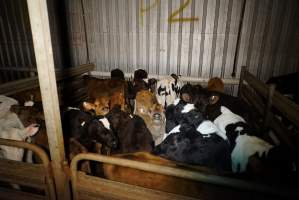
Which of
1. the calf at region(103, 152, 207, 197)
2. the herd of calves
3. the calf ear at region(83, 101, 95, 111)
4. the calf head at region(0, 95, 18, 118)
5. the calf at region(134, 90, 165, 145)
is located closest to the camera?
the calf at region(103, 152, 207, 197)

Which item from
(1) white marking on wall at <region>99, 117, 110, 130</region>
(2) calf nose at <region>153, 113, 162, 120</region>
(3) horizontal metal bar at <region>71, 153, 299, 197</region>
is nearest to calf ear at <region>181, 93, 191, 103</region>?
(2) calf nose at <region>153, 113, 162, 120</region>

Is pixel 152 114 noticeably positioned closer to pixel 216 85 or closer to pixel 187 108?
pixel 187 108

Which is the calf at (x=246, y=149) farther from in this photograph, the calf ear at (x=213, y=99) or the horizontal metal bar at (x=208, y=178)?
the horizontal metal bar at (x=208, y=178)

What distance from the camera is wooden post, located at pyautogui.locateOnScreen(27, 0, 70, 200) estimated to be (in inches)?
65.7

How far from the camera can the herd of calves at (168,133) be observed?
2445 millimetres

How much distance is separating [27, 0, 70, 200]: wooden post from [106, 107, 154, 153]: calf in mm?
1075

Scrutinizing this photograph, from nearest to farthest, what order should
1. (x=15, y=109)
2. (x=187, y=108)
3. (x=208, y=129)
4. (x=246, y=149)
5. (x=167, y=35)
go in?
(x=246, y=149)
(x=208, y=129)
(x=15, y=109)
(x=187, y=108)
(x=167, y=35)

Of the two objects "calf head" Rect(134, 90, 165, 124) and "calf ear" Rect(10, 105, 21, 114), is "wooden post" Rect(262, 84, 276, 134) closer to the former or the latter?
"calf head" Rect(134, 90, 165, 124)

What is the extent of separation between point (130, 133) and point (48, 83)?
63.2 inches

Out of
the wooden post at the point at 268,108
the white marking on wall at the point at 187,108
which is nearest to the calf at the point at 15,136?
the white marking on wall at the point at 187,108

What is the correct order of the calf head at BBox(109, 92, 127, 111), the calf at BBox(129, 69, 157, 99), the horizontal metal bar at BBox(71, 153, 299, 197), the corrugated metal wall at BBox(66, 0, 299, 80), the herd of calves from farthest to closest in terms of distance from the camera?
the calf at BBox(129, 69, 157, 99) → the corrugated metal wall at BBox(66, 0, 299, 80) → the calf head at BBox(109, 92, 127, 111) → the herd of calves → the horizontal metal bar at BBox(71, 153, 299, 197)

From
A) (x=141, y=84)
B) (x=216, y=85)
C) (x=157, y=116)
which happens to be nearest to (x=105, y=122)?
(x=157, y=116)

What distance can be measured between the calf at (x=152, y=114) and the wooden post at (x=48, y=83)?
1.72 metres

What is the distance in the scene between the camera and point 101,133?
3068 mm
